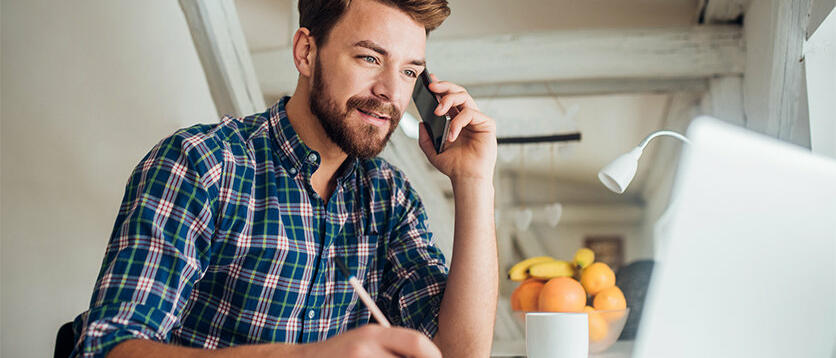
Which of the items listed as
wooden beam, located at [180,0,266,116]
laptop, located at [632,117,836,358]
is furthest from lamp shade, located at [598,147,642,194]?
wooden beam, located at [180,0,266,116]

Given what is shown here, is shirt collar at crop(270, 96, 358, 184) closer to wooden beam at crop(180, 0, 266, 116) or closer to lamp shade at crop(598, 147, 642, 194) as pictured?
lamp shade at crop(598, 147, 642, 194)

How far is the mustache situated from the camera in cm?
124

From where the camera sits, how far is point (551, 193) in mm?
6633

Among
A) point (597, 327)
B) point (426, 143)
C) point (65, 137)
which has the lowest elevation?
point (597, 327)

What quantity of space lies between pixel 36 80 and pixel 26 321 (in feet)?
1.77

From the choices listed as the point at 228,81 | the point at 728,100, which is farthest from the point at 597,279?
the point at 228,81

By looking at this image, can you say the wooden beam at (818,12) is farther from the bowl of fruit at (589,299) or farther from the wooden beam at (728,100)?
the wooden beam at (728,100)

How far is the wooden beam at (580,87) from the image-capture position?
247 centimetres

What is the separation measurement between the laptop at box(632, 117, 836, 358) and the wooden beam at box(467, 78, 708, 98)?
1960 mm

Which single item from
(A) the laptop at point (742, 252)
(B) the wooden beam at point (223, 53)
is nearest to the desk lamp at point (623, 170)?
(A) the laptop at point (742, 252)

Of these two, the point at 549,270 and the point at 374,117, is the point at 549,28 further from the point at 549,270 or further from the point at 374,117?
the point at 374,117

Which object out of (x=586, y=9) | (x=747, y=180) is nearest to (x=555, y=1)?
(x=586, y=9)

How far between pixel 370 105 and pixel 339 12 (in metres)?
0.21

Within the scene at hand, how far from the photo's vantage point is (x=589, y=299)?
57.5 inches
